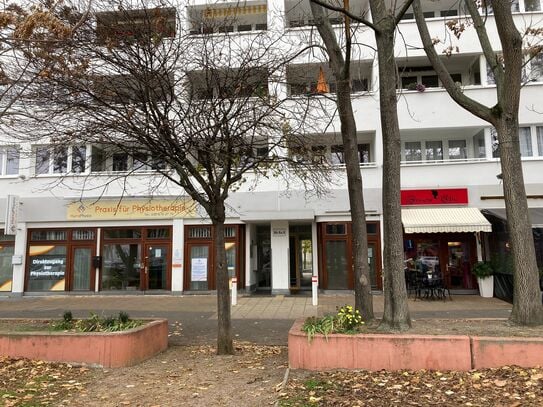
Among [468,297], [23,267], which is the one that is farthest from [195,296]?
→ [468,297]

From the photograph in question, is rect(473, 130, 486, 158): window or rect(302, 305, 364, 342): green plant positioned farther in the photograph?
rect(473, 130, 486, 158): window

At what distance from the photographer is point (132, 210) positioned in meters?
18.8

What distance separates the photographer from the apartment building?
17594mm

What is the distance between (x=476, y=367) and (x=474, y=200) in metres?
12.8

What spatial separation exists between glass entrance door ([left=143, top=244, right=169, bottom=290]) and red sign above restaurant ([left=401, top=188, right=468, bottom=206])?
9816mm

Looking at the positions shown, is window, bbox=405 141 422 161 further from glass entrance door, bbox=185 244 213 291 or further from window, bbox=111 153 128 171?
window, bbox=111 153 128 171

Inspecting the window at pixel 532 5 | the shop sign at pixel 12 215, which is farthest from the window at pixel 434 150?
the shop sign at pixel 12 215

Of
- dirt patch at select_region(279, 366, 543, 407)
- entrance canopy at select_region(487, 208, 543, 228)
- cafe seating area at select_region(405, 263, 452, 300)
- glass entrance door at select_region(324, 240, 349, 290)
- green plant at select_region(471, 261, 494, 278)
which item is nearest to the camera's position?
dirt patch at select_region(279, 366, 543, 407)

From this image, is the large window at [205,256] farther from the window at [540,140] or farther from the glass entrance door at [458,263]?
the window at [540,140]

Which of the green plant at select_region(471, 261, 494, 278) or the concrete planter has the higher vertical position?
the green plant at select_region(471, 261, 494, 278)

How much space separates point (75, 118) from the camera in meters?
8.30

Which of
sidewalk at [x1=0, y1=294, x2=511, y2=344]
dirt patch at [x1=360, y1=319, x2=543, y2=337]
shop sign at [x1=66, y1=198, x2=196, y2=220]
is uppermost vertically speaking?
shop sign at [x1=66, y1=198, x2=196, y2=220]

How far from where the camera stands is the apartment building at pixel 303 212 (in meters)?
17.6

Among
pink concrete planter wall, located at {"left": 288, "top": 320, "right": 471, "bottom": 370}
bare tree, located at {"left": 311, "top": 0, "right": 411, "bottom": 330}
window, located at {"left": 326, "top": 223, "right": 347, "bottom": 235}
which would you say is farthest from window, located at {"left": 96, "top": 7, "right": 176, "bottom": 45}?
window, located at {"left": 326, "top": 223, "right": 347, "bottom": 235}
